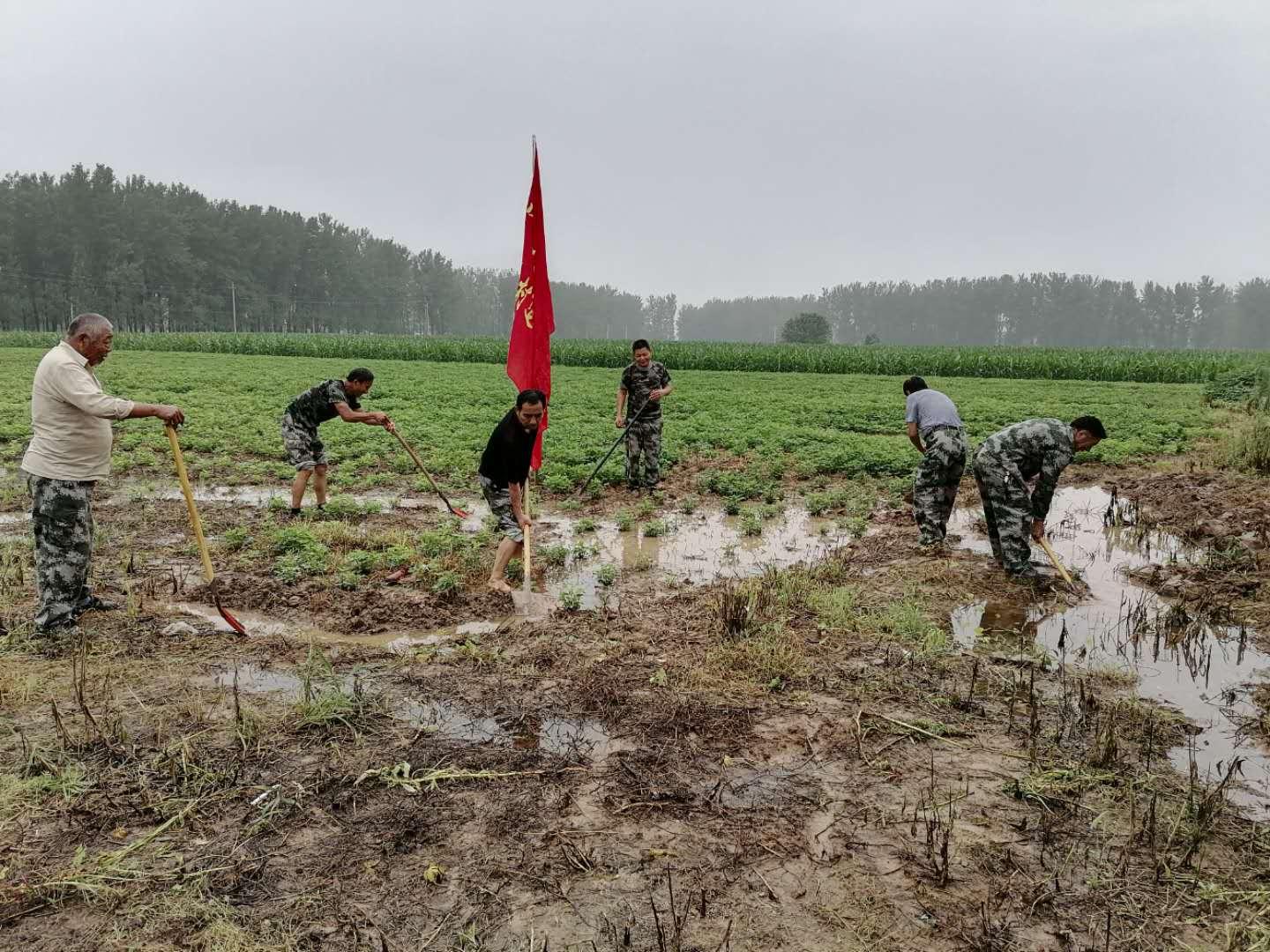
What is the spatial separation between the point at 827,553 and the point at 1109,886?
5.27 meters

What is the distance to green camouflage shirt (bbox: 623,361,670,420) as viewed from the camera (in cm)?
1048

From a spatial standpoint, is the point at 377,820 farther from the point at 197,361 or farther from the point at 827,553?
the point at 197,361

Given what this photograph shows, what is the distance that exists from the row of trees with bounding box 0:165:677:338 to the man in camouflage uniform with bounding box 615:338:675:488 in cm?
7973

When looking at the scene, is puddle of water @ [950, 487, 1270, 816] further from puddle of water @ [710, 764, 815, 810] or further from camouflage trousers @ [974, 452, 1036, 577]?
puddle of water @ [710, 764, 815, 810]

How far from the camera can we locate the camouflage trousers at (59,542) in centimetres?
554

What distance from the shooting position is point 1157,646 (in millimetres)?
6012

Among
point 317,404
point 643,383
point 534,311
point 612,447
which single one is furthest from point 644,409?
point 317,404

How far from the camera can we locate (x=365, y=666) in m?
5.37

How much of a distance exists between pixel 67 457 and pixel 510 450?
2.96m

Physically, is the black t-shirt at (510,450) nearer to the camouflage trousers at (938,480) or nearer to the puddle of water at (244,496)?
the puddle of water at (244,496)

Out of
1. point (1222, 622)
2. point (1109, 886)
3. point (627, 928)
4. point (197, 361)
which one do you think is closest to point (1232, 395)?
point (1222, 622)

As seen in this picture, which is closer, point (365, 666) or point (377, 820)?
point (377, 820)

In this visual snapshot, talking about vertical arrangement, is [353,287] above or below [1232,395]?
above

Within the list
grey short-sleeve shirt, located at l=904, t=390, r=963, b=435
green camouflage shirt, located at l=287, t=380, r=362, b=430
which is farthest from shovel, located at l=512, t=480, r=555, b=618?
grey short-sleeve shirt, located at l=904, t=390, r=963, b=435
